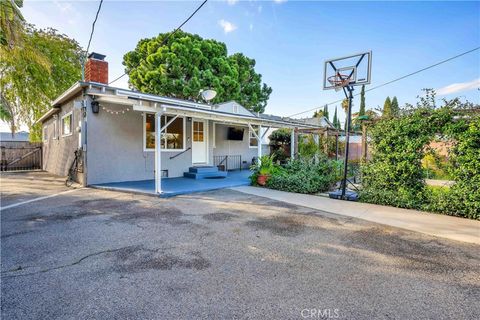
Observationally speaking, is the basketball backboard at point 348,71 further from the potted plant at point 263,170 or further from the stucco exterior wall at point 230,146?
the stucco exterior wall at point 230,146

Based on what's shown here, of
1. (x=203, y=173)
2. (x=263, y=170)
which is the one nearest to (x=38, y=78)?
(x=203, y=173)

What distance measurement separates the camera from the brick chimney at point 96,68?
9211mm

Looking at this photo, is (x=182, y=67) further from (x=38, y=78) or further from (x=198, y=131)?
(x=198, y=131)

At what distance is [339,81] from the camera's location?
7.43m

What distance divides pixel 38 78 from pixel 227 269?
64.2 ft

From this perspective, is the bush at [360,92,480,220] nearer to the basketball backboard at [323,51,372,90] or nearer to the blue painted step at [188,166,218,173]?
the basketball backboard at [323,51,372,90]

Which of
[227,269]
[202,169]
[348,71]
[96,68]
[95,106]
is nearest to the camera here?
[227,269]

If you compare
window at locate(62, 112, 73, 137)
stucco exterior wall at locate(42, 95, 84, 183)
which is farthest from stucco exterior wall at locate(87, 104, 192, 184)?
window at locate(62, 112, 73, 137)

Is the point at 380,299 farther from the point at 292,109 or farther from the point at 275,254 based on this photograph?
the point at 292,109

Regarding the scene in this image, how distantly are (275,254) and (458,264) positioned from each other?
7.54 feet

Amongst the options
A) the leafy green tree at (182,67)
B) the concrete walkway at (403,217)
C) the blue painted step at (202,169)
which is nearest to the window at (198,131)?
the blue painted step at (202,169)

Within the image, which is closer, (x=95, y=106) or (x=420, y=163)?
(x=420, y=163)

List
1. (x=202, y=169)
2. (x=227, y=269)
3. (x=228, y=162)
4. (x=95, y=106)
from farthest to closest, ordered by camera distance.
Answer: (x=228, y=162) < (x=202, y=169) < (x=95, y=106) < (x=227, y=269)

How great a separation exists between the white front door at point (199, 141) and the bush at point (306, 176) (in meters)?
3.99
